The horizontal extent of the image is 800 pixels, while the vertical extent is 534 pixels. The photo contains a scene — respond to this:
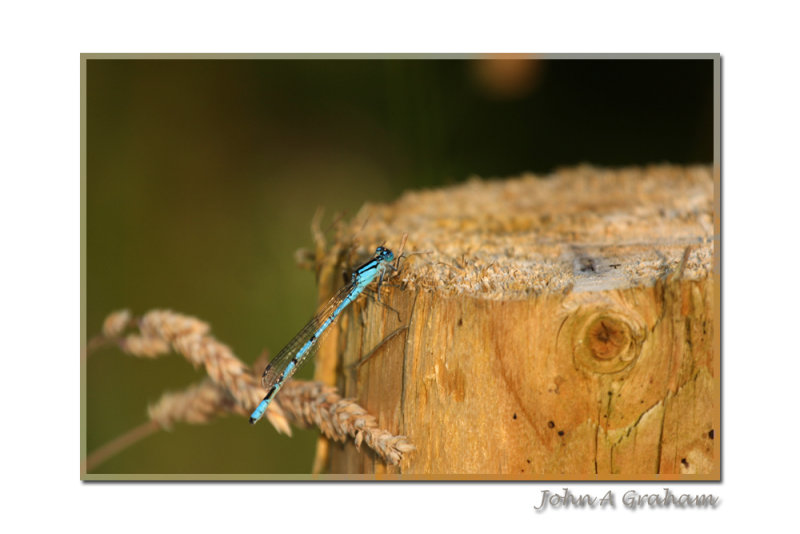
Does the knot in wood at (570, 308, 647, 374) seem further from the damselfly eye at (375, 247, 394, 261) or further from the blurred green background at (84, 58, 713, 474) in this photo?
the blurred green background at (84, 58, 713, 474)

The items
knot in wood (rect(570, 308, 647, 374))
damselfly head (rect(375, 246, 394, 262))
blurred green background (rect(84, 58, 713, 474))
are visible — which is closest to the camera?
knot in wood (rect(570, 308, 647, 374))

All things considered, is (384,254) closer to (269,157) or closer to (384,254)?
(384,254)

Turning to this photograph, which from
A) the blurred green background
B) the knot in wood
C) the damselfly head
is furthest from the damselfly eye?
the blurred green background

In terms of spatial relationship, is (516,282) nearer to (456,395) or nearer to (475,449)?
(456,395)

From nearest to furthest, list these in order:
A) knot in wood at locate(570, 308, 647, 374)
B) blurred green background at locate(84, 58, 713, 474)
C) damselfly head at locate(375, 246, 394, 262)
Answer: knot in wood at locate(570, 308, 647, 374), damselfly head at locate(375, 246, 394, 262), blurred green background at locate(84, 58, 713, 474)

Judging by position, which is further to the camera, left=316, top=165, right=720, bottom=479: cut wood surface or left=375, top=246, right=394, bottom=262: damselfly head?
left=375, top=246, right=394, bottom=262: damselfly head

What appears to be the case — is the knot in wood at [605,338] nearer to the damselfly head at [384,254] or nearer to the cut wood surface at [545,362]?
the cut wood surface at [545,362]
